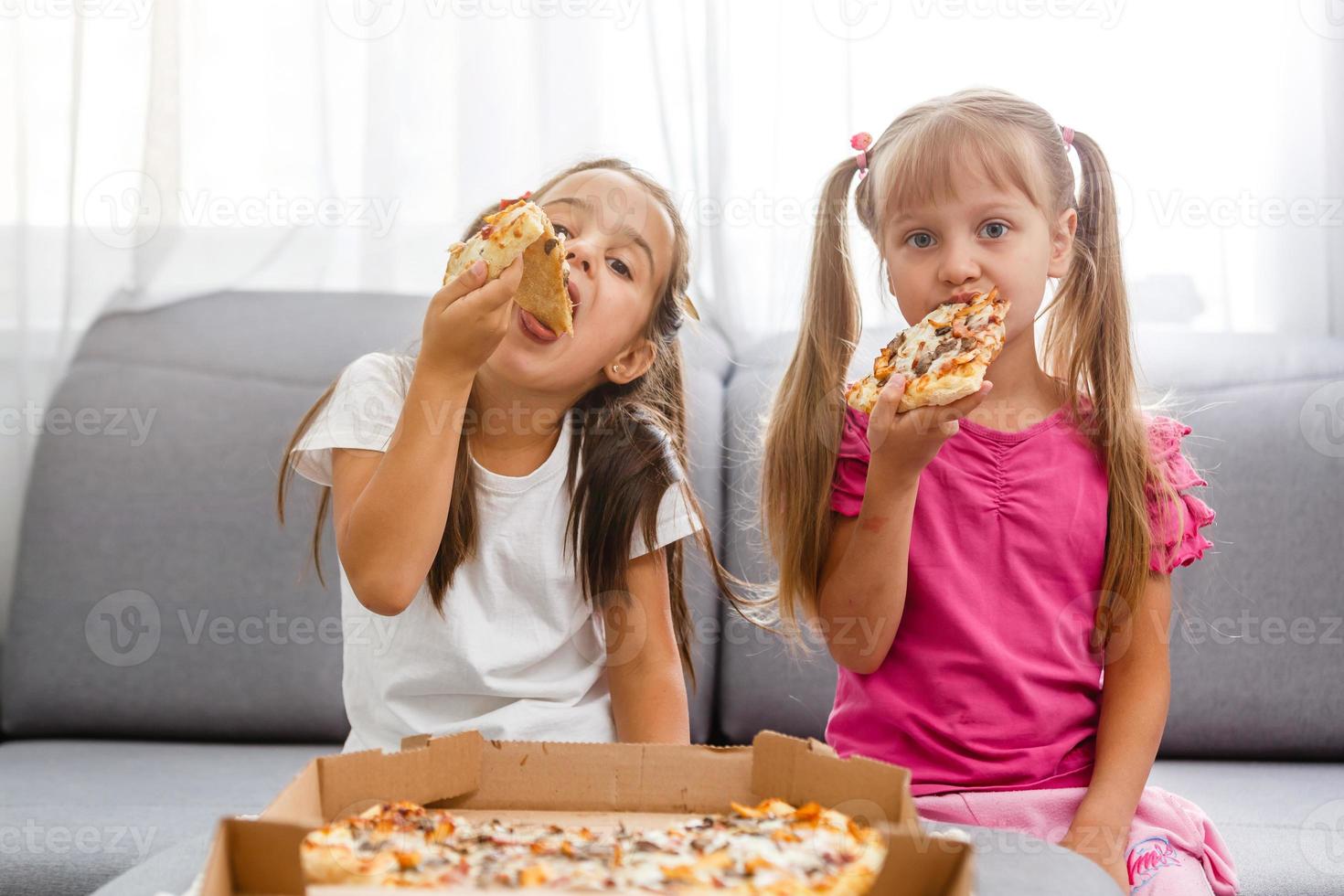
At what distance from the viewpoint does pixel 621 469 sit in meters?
1.51

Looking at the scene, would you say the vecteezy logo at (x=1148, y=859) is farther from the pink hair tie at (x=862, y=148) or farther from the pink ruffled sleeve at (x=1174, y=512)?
the pink hair tie at (x=862, y=148)

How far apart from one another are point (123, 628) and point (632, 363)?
1.05m

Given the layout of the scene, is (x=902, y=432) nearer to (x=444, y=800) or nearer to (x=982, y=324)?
(x=982, y=324)

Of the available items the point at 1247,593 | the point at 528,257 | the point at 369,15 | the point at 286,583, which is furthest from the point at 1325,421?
the point at 369,15

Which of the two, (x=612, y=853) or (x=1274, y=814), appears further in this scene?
(x=1274, y=814)

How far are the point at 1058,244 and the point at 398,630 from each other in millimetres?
934

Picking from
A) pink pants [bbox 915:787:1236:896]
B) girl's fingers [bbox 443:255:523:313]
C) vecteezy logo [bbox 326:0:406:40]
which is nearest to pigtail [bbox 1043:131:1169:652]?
pink pants [bbox 915:787:1236:896]

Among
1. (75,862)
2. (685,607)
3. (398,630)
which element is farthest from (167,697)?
(685,607)

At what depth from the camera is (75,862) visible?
1.47m

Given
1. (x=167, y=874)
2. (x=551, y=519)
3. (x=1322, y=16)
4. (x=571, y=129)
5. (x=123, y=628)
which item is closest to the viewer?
(x=167, y=874)

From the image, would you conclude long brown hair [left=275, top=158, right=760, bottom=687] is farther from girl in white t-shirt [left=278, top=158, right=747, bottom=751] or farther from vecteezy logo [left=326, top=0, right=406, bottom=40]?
vecteezy logo [left=326, top=0, right=406, bottom=40]

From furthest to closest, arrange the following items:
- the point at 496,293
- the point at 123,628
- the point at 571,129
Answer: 1. the point at 571,129
2. the point at 123,628
3. the point at 496,293

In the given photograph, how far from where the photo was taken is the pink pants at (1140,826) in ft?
4.17

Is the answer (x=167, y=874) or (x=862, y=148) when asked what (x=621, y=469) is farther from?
(x=167, y=874)
